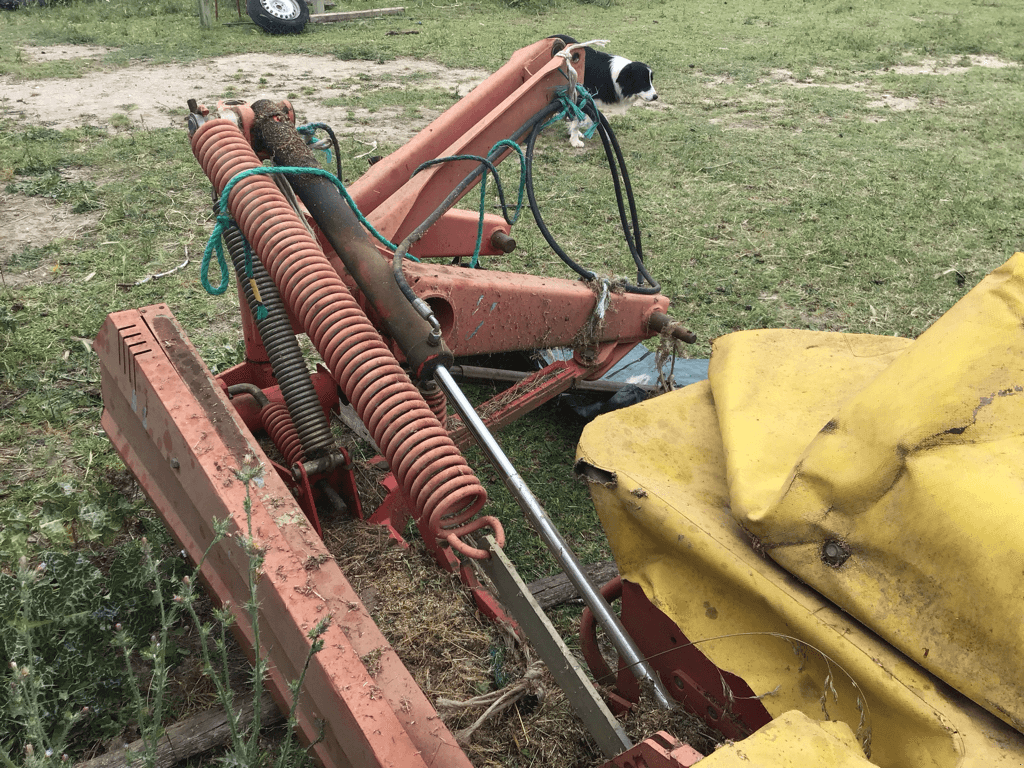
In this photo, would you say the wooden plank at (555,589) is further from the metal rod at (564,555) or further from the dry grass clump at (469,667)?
the metal rod at (564,555)

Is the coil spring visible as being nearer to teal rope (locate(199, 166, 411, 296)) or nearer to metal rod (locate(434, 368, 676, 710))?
metal rod (locate(434, 368, 676, 710))

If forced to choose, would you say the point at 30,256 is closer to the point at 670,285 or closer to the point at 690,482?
the point at 670,285

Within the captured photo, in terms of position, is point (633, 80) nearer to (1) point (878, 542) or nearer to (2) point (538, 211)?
(2) point (538, 211)

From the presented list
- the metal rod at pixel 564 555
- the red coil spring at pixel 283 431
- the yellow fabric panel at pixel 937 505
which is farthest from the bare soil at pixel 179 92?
Result: the yellow fabric panel at pixel 937 505

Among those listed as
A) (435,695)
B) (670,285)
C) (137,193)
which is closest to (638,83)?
(670,285)

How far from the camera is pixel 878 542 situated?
5.08ft

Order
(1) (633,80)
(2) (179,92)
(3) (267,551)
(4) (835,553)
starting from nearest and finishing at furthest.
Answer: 1. (4) (835,553)
2. (3) (267,551)
3. (1) (633,80)
4. (2) (179,92)

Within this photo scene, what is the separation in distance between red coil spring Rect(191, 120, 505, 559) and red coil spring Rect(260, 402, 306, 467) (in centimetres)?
64

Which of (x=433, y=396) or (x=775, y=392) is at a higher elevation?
(x=775, y=392)

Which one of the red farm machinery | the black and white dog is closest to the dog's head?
the black and white dog

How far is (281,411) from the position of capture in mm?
2682

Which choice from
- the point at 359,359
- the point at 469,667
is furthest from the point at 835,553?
the point at 359,359

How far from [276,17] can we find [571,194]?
651cm

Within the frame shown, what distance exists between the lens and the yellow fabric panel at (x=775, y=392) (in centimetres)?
184
